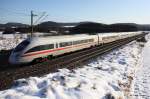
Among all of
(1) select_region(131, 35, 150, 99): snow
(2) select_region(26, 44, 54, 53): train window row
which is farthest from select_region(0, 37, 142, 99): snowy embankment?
(2) select_region(26, 44, 54, 53): train window row

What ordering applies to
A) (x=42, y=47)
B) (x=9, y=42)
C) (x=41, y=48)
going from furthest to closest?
(x=9, y=42) < (x=42, y=47) < (x=41, y=48)

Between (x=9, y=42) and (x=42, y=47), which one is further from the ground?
(x=42, y=47)

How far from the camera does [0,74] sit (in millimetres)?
16031

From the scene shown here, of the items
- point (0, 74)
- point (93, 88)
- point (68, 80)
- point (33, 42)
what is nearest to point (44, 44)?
point (33, 42)

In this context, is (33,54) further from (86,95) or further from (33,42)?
(86,95)

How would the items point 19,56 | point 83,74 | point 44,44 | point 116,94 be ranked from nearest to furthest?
point 116,94, point 83,74, point 19,56, point 44,44

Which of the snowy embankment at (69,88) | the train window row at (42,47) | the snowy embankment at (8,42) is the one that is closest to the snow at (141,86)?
the snowy embankment at (69,88)

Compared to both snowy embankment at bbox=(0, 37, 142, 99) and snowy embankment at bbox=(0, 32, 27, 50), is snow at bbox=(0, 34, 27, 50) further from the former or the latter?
snowy embankment at bbox=(0, 37, 142, 99)

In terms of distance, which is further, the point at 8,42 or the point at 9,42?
the point at 9,42

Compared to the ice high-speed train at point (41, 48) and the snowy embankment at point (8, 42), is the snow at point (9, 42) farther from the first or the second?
the ice high-speed train at point (41, 48)

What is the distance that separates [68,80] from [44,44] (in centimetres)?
830

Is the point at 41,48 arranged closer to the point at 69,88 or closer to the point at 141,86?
the point at 69,88

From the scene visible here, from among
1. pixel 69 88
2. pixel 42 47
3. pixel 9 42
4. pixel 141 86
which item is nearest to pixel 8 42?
pixel 9 42

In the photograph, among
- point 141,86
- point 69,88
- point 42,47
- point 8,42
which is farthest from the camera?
point 8,42
